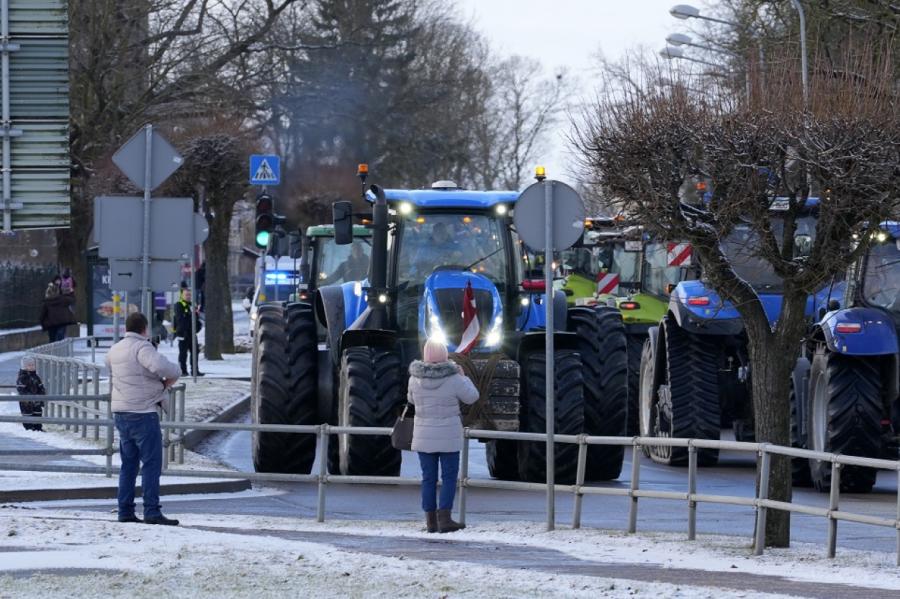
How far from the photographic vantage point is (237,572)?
10.8 m

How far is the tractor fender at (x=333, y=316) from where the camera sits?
62.6 feet

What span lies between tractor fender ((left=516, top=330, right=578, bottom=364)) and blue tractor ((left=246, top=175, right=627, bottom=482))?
1 centimetres

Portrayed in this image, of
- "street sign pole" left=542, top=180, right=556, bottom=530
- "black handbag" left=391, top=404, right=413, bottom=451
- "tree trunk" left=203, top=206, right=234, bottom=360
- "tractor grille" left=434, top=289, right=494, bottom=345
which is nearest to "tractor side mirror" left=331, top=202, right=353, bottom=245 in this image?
"tractor grille" left=434, top=289, right=494, bottom=345

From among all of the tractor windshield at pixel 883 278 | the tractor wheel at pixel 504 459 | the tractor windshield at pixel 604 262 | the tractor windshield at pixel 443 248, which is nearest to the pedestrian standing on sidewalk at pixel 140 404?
the tractor windshield at pixel 443 248

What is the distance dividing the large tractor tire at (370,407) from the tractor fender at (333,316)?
128cm

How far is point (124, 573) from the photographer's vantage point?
10.7 meters

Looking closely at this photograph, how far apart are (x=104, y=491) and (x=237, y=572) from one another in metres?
6.70

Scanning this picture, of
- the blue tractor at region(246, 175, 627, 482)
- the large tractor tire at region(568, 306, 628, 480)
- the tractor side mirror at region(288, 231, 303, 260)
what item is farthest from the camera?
the tractor side mirror at region(288, 231, 303, 260)

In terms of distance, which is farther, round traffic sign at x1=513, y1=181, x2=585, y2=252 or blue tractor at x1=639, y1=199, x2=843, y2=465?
blue tractor at x1=639, y1=199, x2=843, y2=465

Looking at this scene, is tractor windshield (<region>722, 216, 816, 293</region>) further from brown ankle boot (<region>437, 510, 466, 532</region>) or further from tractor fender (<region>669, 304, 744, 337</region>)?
brown ankle boot (<region>437, 510, 466, 532</region>)

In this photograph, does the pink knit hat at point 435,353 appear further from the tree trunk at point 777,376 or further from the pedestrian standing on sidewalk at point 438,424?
the tree trunk at point 777,376

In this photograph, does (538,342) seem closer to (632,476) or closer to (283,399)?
(283,399)

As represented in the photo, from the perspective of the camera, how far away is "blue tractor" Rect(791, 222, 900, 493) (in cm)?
1725

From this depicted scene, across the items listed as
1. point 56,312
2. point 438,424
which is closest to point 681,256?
point 438,424
